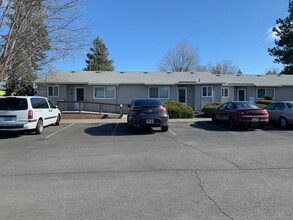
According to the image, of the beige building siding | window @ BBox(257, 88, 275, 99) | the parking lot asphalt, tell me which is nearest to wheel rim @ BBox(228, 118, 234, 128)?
the parking lot asphalt

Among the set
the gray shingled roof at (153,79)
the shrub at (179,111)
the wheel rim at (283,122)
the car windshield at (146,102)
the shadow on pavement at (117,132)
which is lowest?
the shadow on pavement at (117,132)

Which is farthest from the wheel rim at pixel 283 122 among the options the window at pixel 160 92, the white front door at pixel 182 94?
the window at pixel 160 92

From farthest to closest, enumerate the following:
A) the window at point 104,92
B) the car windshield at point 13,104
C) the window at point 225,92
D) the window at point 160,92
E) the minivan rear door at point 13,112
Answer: the window at point 225,92 < the window at point 160,92 < the window at point 104,92 < the car windshield at point 13,104 < the minivan rear door at point 13,112

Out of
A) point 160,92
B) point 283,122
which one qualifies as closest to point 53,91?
point 160,92

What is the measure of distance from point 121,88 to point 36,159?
2018 centimetres

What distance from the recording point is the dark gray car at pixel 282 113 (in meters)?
16.0

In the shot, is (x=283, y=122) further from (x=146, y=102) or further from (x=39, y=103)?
(x=39, y=103)

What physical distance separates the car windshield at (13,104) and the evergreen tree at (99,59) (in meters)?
50.1

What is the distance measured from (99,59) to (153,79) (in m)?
37.4

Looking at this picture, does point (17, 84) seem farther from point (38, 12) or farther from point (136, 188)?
point (136, 188)

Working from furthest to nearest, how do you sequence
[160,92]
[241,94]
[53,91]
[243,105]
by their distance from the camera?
[241,94]
[160,92]
[53,91]
[243,105]

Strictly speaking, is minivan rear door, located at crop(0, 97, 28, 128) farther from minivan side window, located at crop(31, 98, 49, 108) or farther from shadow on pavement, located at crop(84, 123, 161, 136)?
shadow on pavement, located at crop(84, 123, 161, 136)

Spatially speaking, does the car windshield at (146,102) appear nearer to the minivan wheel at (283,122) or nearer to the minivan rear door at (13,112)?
the minivan rear door at (13,112)

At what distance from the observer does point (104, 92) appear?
28.3 metres
